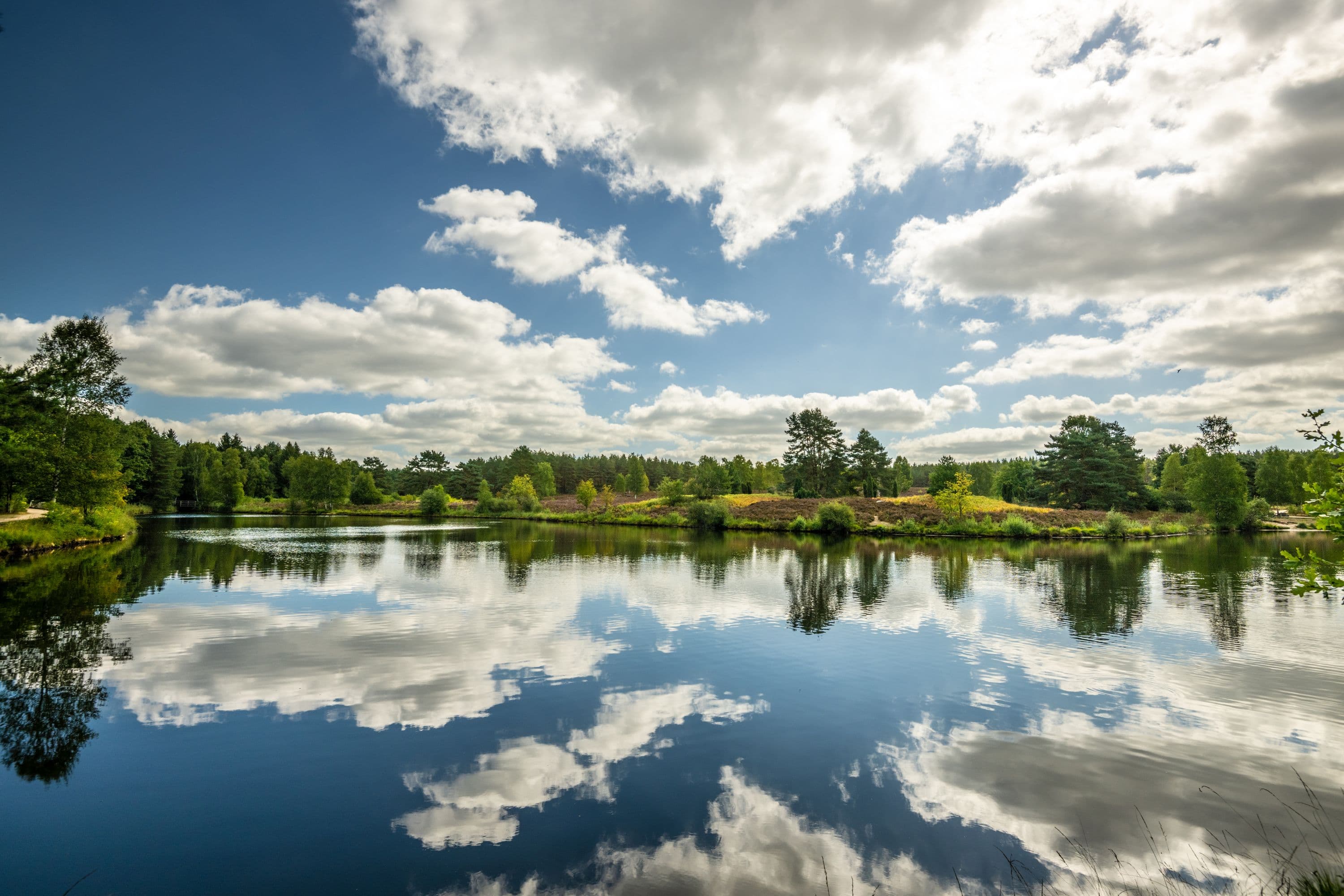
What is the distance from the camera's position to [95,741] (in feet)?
33.9

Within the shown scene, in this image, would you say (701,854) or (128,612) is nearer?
(701,854)

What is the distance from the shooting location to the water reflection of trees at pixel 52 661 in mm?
10070

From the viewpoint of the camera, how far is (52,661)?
14.6 m

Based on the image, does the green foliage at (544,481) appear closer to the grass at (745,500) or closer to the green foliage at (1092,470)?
the grass at (745,500)

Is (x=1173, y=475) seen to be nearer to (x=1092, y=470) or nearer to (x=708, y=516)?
(x=1092, y=470)

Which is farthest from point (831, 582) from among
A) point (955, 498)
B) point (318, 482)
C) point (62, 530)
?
point (318, 482)

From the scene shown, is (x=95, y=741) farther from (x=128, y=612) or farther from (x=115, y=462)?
(x=115, y=462)

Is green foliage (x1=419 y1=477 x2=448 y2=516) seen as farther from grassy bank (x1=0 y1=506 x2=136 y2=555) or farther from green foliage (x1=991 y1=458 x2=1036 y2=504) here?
green foliage (x1=991 y1=458 x2=1036 y2=504)

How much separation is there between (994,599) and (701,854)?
22.1 m

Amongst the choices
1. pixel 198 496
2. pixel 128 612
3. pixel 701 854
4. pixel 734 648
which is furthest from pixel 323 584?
pixel 198 496

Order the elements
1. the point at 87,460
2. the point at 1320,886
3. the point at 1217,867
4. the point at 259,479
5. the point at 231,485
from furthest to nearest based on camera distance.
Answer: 1. the point at 259,479
2. the point at 231,485
3. the point at 87,460
4. the point at 1217,867
5. the point at 1320,886

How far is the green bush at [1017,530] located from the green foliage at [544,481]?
85785 millimetres

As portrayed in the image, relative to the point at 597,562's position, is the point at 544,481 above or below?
above

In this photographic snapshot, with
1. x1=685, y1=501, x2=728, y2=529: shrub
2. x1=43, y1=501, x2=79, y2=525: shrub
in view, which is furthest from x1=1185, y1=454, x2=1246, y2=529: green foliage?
x1=43, y1=501, x2=79, y2=525: shrub
